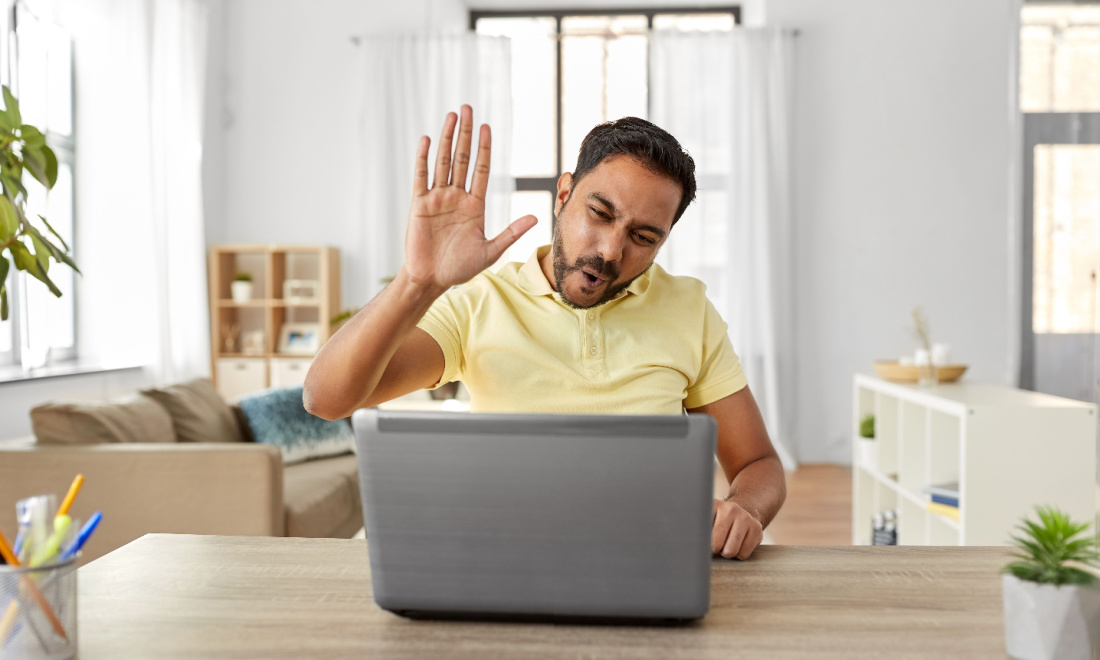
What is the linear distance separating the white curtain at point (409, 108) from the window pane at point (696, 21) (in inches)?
45.8

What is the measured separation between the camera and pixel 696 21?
6168 millimetres

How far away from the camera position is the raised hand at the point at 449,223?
1043 mm

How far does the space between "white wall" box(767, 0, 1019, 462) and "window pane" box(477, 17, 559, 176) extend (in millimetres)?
1496

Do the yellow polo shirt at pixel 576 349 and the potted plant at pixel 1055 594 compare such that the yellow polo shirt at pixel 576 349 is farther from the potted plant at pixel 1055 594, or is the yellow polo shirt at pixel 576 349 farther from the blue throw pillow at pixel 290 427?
the blue throw pillow at pixel 290 427

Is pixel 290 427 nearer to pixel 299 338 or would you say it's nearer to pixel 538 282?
pixel 299 338

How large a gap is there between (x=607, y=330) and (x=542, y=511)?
719mm

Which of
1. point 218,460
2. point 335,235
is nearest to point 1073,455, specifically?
point 218,460

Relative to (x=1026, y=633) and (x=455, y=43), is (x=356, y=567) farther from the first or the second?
(x=455, y=43)

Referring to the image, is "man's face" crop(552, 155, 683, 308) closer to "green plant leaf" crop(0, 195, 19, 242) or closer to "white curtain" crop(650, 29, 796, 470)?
"green plant leaf" crop(0, 195, 19, 242)

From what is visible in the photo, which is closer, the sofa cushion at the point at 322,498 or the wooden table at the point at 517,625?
the wooden table at the point at 517,625

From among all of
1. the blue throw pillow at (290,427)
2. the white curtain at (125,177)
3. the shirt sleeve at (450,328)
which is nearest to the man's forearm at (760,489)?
the shirt sleeve at (450,328)

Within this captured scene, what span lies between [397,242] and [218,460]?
3439 mm

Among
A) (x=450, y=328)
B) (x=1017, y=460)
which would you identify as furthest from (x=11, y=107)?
(x=1017, y=460)

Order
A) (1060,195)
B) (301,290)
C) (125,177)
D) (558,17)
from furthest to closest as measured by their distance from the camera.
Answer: (558,17) < (301,290) < (1060,195) < (125,177)
